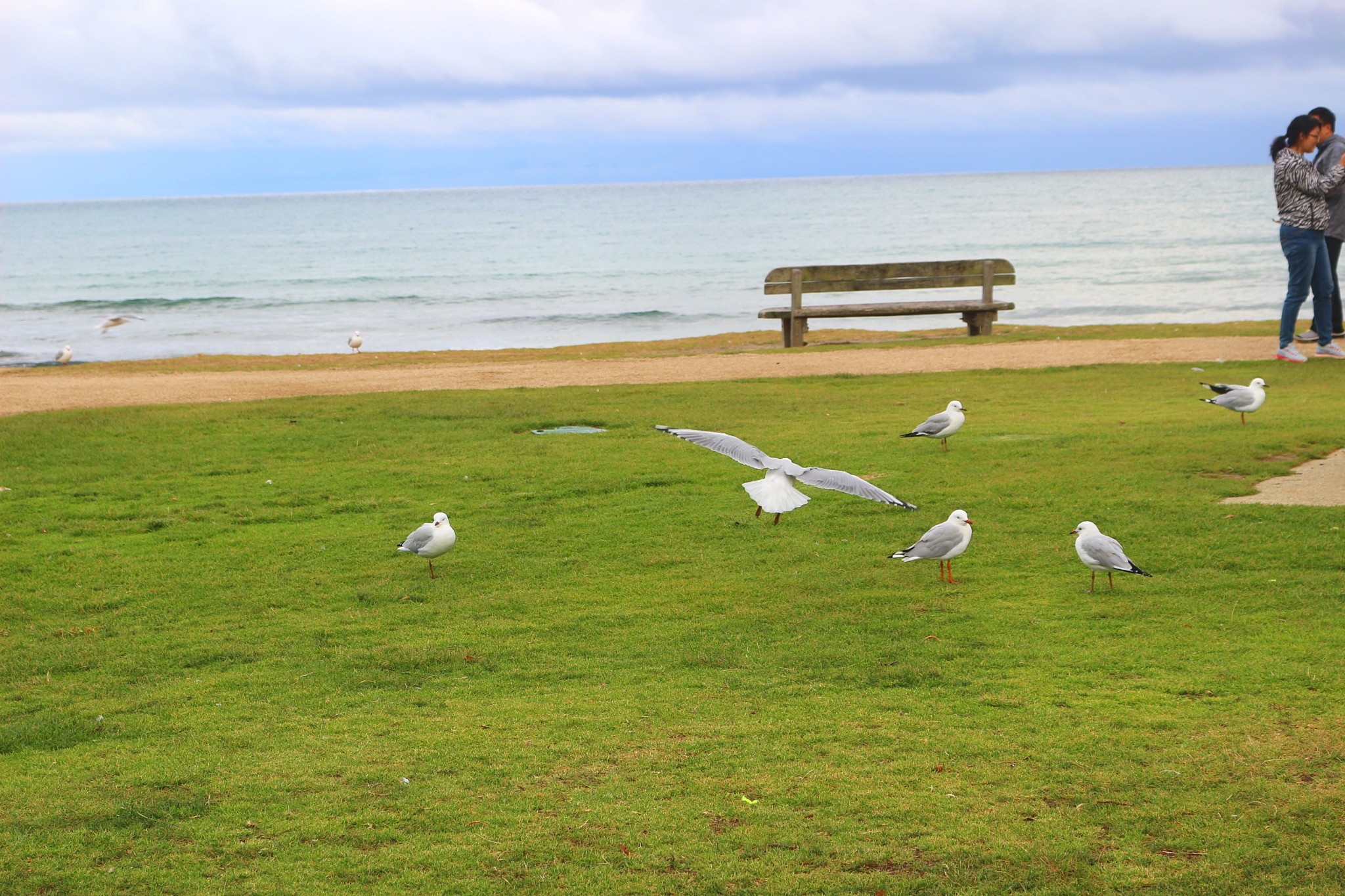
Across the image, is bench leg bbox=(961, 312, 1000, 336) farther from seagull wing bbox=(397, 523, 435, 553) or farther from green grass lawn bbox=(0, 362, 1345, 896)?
seagull wing bbox=(397, 523, 435, 553)

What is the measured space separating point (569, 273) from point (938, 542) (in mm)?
57739

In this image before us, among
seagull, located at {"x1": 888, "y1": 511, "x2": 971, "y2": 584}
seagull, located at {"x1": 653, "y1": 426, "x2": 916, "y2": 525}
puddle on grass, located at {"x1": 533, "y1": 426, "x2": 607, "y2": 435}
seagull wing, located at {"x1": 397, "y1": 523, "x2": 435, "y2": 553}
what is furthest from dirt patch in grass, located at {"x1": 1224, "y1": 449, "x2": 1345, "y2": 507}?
puddle on grass, located at {"x1": 533, "y1": 426, "x2": 607, "y2": 435}

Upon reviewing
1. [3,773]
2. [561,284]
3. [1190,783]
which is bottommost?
[1190,783]

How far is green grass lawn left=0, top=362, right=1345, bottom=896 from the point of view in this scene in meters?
4.46

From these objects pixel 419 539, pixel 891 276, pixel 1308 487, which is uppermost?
pixel 891 276

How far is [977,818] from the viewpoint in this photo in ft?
15.2

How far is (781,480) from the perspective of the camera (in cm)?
764

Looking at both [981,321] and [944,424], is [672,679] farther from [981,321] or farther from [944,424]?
[981,321]

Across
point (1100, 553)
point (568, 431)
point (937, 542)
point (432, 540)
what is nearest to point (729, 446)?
point (937, 542)

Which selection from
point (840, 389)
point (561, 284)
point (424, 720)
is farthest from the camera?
point (561, 284)

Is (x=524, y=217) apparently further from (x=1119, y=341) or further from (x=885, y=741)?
(x=885, y=741)

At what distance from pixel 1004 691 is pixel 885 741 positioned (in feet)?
2.91

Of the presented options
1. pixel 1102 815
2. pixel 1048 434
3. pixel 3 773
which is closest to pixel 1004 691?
pixel 1102 815

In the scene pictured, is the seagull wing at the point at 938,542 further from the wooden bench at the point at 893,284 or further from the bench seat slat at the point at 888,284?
the bench seat slat at the point at 888,284
